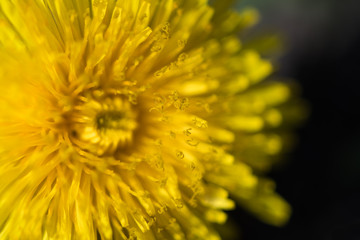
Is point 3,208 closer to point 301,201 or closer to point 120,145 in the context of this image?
point 120,145

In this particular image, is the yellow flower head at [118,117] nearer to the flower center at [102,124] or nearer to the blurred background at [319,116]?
the flower center at [102,124]

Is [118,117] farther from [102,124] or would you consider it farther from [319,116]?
[319,116]

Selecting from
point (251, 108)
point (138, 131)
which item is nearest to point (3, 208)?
point (138, 131)

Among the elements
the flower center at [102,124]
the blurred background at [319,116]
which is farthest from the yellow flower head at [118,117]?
the blurred background at [319,116]

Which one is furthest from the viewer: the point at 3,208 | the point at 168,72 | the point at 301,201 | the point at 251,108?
the point at 301,201

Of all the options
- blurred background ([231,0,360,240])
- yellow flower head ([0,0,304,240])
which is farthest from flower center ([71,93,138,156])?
blurred background ([231,0,360,240])

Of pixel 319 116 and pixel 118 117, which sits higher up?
pixel 319 116

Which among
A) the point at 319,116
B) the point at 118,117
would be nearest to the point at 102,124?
the point at 118,117
